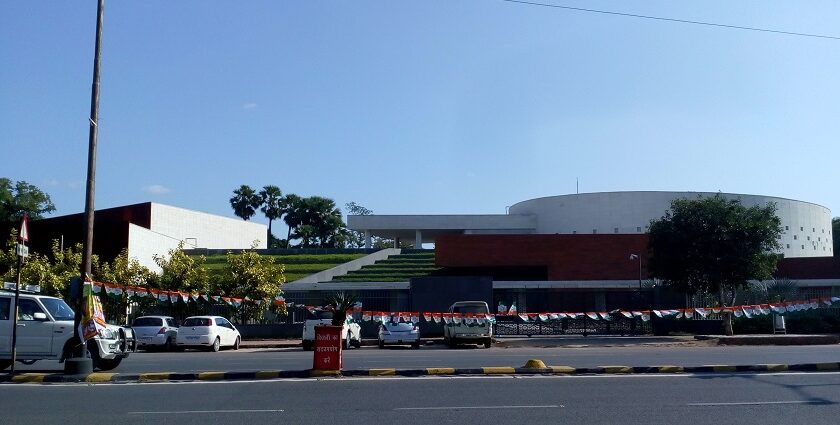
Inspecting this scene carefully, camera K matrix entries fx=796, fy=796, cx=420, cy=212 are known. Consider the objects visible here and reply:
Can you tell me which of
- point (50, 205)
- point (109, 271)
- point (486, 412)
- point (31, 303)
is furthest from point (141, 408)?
point (50, 205)

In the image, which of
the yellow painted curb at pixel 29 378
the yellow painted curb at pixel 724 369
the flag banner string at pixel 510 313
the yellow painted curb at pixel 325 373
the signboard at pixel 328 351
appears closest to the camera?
the yellow painted curb at pixel 29 378

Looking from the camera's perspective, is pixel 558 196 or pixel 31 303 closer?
pixel 31 303

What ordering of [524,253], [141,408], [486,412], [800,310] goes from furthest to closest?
[524,253] < [800,310] < [141,408] < [486,412]

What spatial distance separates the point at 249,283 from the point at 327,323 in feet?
27.1

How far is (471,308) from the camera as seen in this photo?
1256 inches

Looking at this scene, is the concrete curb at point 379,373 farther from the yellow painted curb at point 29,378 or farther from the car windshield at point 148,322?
the car windshield at point 148,322

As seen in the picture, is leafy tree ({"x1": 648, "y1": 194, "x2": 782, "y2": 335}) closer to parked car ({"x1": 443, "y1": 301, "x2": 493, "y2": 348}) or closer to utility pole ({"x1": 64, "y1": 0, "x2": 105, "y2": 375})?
parked car ({"x1": 443, "y1": 301, "x2": 493, "y2": 348})

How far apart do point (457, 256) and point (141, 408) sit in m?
46.5

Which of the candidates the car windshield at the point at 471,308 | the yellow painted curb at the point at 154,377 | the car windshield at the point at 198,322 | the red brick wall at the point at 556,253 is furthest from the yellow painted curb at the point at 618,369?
the red brick wall at the point at 556,253

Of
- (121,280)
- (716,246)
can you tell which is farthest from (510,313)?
(121,280)

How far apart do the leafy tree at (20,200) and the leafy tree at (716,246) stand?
5064 cm

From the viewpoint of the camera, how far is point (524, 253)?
56969 mm

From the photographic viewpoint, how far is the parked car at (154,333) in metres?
31.2

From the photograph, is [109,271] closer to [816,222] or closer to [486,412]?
[486,412]
